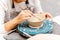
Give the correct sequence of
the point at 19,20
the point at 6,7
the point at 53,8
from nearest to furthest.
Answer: the point at 19,20, the point at 6,7, the point at 53,8

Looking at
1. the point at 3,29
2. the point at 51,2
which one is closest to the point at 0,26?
the point at 3,29

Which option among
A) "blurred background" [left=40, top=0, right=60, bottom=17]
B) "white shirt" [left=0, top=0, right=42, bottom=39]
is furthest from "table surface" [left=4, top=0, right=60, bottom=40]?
"white shirt" [left=0, top=0, right=42, bottom=39]

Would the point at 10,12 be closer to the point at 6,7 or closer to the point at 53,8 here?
the point at 6,7

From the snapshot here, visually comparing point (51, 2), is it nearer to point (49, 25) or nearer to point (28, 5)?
point (28, 5)

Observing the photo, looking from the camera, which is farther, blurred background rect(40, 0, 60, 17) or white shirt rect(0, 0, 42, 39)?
blurred background rect(40, 0, 60, 17)

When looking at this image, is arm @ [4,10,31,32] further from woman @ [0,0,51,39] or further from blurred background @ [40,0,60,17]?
blurred background @ [40,0,60,17]

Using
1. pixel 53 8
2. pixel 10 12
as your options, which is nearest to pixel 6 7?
pixel 10 12

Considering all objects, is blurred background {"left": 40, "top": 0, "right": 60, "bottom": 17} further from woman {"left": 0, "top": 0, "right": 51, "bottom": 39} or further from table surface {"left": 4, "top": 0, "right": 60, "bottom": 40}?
woman {"left": 0, "top": 0, "right": 51, "bottom": 39}

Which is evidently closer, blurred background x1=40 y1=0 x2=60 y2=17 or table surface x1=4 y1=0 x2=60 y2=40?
table surface x1=4 y1=0 x2=60 y2=40

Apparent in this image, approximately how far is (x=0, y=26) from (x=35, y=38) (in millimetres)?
332

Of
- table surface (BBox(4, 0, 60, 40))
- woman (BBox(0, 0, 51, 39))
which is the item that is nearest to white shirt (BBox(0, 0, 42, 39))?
woman (BBox(0, 0, 51, 39))

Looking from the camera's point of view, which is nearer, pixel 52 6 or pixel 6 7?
pixel 6 7

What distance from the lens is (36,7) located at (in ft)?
4.23

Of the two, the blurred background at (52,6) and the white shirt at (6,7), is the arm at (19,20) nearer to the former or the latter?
the white shirt at (6,7)
